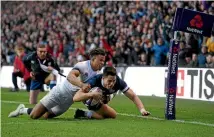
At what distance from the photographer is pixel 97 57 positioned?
11391mm

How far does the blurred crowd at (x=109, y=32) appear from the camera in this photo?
21953 mm

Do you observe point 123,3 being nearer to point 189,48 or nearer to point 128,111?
point 189,48

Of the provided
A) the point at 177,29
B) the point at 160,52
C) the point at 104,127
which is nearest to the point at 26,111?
the point at 104,127

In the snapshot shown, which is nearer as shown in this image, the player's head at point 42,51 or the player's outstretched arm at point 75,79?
the player's outstretched arm at point 75,79

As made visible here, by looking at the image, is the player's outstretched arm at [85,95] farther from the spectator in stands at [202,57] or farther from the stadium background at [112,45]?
the spectator in stands at [202,57]

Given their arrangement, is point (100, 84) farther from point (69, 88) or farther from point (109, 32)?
point (109, 32)

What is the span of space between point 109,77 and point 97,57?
27.7 inches

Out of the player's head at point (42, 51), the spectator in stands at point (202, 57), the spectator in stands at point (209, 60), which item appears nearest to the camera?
the player's head at point (42, 51)

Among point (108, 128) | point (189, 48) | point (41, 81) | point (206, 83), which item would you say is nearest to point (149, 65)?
point (189, 48)

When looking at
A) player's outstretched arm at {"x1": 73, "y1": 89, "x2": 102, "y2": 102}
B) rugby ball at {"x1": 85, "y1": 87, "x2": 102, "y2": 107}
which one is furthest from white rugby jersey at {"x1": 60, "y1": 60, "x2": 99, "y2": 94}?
player's outstretched arm at {"x1": 73, "y1": 89, "x2": 102, "y2": 102}

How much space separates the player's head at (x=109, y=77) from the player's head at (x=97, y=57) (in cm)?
53

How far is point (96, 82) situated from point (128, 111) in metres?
3.72

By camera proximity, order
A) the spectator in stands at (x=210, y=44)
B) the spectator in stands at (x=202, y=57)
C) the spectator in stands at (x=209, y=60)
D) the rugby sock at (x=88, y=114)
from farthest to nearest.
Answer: the spectator in stands at (x=210, y=44) → the spectator in stands at (x=202, y=57) → the spectator in stands at (x=209, y=60) → the rugby sock at (x=88, y=114)

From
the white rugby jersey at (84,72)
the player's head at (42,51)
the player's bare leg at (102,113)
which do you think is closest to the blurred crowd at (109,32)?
the player's head at (42,51)
